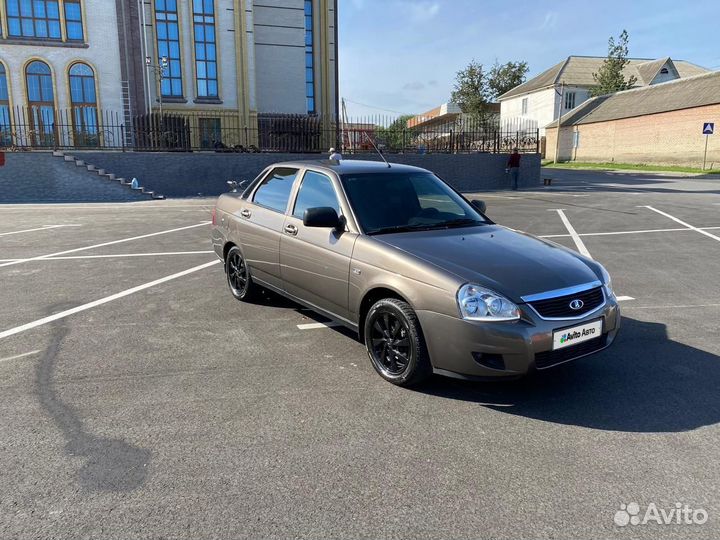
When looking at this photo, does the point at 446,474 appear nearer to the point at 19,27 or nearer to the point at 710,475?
the point at 710,475

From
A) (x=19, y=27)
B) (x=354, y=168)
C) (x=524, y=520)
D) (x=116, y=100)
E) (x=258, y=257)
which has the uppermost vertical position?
(x=19, y=27)

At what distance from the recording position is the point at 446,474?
2.95 metres

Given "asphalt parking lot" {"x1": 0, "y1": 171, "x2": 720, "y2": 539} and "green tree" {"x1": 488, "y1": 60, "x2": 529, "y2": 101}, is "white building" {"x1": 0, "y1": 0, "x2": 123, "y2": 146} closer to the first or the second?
"asphalt parking lot" {"x1": 0, "y1": 171, "x2": 720, "y2": 539}

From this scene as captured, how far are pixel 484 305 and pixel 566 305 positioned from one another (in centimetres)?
61

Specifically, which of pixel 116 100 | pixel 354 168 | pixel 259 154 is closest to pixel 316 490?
pixel 354 168

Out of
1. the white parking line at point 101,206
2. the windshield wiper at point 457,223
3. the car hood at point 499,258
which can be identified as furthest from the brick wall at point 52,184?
the car hood at point 499,258

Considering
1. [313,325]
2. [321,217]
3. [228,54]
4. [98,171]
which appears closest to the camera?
[321,217]

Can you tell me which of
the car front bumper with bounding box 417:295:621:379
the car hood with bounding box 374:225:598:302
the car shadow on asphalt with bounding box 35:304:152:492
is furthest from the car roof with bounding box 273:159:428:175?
the car shadow on asphalt with bounding box 35:304:152:492

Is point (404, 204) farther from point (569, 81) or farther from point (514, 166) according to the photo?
point (569, 81)

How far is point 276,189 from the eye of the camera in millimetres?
5785

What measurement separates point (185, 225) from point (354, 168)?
A: 899 centimetres

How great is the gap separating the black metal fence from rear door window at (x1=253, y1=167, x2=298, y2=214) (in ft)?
52.3

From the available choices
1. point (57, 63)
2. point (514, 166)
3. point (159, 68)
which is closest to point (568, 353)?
point (514, 166)

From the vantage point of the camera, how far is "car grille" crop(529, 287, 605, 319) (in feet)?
11.8
